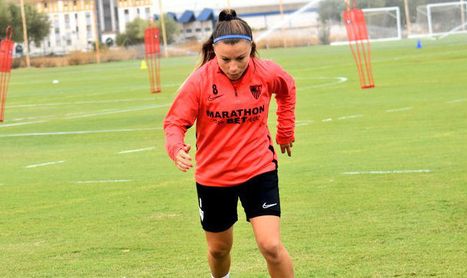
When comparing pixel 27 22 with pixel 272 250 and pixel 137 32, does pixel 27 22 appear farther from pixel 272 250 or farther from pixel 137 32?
pixel 272 250

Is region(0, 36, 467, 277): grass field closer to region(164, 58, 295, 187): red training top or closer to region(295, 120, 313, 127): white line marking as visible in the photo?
A: region(295, 120, 313, 127): white line marking

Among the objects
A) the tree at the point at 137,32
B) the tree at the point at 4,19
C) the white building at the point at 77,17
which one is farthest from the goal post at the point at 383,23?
the white building at the point at 77,17

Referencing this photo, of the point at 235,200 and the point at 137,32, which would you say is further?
the point at 137,32

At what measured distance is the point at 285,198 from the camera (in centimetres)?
1361

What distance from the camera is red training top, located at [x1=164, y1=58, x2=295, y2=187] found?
25.6 feet

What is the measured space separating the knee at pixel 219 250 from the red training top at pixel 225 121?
20.4 inches

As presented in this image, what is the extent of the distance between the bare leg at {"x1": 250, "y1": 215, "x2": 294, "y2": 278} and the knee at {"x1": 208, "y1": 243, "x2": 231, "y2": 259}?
52 centimetres

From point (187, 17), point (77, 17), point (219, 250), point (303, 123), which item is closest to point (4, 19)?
point (187, 17)

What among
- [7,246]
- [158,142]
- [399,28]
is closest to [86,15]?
[399,28]

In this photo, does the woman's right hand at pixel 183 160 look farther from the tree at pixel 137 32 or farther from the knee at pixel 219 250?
the tree at pixel 137 32

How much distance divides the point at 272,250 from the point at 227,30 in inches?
57.1

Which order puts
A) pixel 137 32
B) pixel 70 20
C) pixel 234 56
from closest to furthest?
pixel 234 56 → pixel 137 32 → pixel 70 20

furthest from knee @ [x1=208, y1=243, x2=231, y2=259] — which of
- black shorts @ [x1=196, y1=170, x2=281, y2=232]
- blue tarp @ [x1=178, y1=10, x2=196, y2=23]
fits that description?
blue tarp @ [x1=178, y1=10, x2=196, y2=23]

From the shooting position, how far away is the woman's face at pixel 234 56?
7.63 metres
